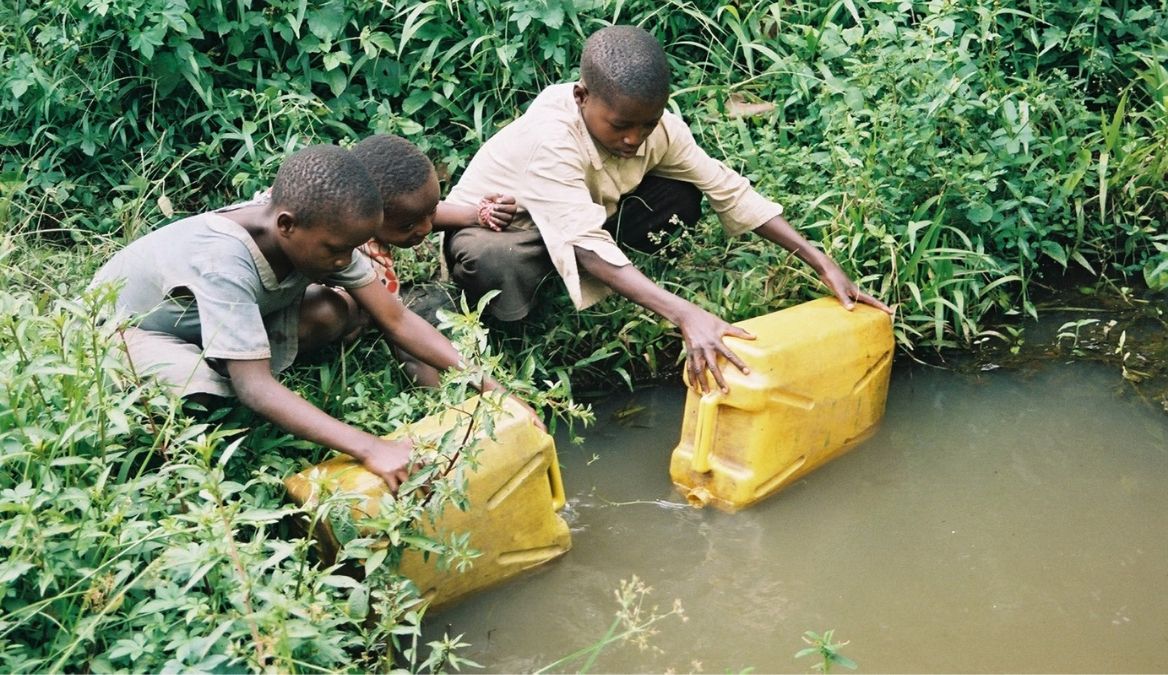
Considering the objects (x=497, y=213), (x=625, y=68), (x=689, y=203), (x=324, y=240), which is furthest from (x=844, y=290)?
(x=324, y=240)

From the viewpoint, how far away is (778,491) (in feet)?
10.3

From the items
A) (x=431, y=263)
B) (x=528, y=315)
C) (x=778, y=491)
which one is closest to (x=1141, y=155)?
(x=778, y=491)

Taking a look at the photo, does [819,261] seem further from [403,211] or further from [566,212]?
[403,211]

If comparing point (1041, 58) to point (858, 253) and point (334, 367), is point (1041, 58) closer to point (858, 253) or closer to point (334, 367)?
point (858, 253)

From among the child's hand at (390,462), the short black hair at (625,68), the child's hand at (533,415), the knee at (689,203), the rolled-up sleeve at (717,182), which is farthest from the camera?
the knee at (689,203)

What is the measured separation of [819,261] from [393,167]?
1.23 m

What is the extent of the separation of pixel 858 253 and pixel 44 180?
2.73 meters

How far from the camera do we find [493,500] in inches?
106

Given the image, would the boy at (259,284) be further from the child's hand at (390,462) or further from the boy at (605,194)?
the boy at (605,194)

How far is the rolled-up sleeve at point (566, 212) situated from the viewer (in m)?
3.21

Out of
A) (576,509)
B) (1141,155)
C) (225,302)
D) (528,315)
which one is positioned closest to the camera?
(225,302)

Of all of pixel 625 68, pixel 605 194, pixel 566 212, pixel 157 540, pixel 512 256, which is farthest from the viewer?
pixel 605 194

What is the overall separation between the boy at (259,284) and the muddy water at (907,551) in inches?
21.6

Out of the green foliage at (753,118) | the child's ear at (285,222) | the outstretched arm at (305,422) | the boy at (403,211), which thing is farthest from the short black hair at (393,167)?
the green foliage at (753,118)
